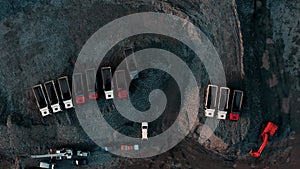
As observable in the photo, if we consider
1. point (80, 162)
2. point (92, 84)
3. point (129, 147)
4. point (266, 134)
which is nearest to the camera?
point (92, 84)

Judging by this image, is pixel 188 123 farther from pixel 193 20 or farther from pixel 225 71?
pixel 193 20

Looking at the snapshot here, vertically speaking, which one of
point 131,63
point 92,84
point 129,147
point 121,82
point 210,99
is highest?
point 131,63

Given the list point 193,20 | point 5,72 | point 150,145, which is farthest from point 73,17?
point 150,145

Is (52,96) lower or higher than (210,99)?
higher

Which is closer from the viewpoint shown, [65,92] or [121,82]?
[121,82]

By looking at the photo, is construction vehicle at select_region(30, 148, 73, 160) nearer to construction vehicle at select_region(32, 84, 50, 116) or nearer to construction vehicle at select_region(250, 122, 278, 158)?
construction vehicle at select_region(32, 84, 50, 116)

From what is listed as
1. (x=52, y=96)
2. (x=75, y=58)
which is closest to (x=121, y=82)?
(x=75, y=58)

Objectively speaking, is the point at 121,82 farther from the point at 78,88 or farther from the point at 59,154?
the point at 59,154

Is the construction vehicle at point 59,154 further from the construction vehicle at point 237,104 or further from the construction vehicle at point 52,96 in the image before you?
the construction vehicle at point 237,104
